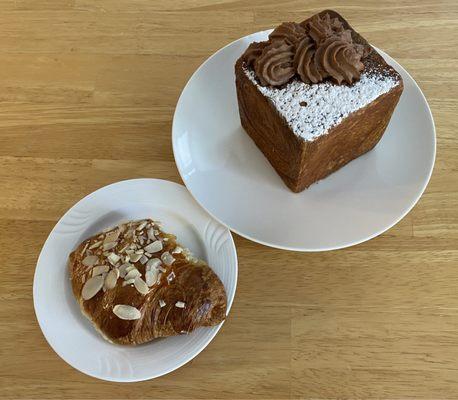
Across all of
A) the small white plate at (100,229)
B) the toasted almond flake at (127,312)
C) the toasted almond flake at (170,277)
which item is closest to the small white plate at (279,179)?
the small white plate at (100,229)

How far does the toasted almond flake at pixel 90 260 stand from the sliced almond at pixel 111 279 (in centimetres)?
5

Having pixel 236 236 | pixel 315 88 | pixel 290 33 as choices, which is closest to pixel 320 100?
pixel 315 88

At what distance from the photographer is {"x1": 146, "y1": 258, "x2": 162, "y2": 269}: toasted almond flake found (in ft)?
3.35

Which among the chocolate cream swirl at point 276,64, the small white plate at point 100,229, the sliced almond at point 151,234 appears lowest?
the small white plate at point 100,229

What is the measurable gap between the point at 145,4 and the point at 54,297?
93 cm

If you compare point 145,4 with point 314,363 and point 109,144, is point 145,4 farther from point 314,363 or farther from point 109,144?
point 314,363

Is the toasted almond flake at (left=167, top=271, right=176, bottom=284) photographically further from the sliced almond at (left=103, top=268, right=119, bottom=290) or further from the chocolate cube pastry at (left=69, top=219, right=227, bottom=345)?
the sliced almond at (left=103, top=268, right=119, bottom=290)

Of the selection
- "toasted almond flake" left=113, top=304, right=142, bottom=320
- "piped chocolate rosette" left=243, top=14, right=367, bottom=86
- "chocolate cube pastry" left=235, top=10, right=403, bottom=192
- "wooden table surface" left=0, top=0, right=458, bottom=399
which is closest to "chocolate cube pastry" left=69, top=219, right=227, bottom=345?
"toasted almond flake" left=113, top=304, right=142, bottom=320

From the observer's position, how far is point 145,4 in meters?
1.51

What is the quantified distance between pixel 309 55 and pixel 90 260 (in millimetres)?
627

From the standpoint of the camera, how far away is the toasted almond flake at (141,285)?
3.26 ft

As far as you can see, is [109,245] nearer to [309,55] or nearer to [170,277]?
[170,277]

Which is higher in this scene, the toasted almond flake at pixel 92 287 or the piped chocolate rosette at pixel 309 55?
the piped chocolate rosette at pixel 309 55

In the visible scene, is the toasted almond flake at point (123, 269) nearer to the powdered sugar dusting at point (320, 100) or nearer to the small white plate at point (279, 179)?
the small white plate at point (279, 179)
